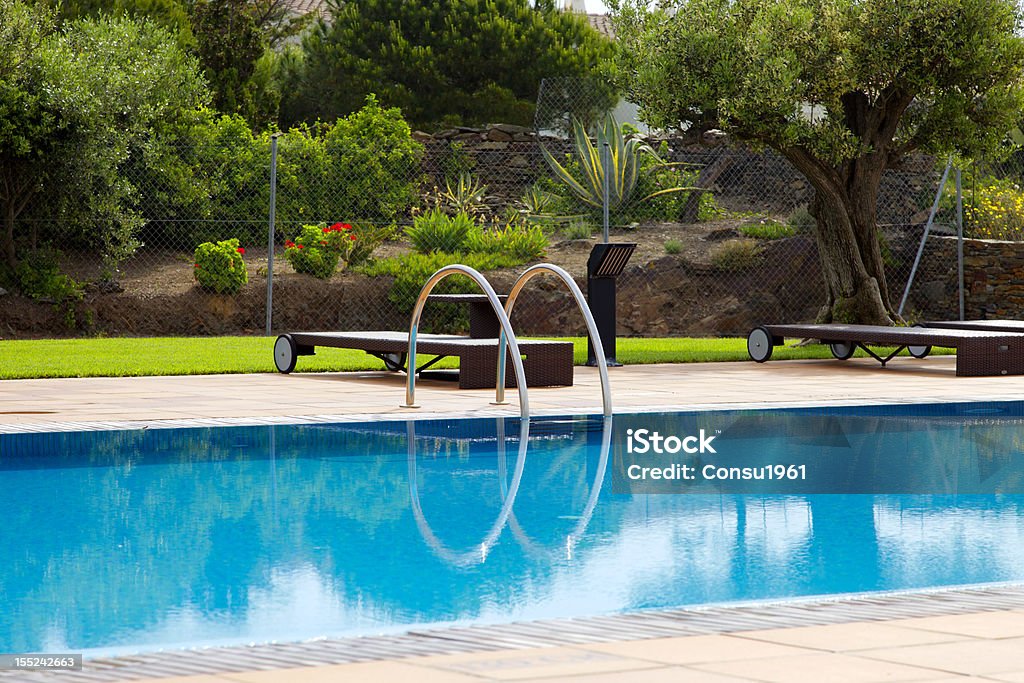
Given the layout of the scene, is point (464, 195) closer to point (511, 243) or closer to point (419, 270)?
point (511, 243)

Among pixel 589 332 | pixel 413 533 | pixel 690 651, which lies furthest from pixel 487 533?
pixel 589 332

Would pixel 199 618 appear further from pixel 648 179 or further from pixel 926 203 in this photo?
pixel 926 203

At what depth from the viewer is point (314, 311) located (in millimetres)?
19297

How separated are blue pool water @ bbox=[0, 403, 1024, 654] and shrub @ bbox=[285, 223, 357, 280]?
10983mm

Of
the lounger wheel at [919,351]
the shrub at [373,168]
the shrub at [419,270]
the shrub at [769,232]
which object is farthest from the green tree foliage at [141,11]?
the lounger wheel at [919,351]

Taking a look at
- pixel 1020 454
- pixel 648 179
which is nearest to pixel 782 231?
pixel 648 179

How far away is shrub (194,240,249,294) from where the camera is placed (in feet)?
61.9

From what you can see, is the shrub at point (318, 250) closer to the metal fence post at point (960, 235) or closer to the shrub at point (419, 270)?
the shrub at point (419, 270)

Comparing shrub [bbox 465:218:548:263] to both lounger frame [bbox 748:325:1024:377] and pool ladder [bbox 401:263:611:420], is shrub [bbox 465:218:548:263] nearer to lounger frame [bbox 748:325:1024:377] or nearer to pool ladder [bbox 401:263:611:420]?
lounger frame [bbox 748:325:1024:377]

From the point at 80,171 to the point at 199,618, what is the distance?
15145 millimetres

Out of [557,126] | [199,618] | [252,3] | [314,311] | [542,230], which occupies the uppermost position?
[252,3]

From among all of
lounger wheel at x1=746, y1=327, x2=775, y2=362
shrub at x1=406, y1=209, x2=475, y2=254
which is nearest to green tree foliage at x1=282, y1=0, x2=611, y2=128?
shrub at x1=406, y1=209, x2=475, y2=254

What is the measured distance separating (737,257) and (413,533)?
15604 mm

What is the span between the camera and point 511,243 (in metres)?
20.6
